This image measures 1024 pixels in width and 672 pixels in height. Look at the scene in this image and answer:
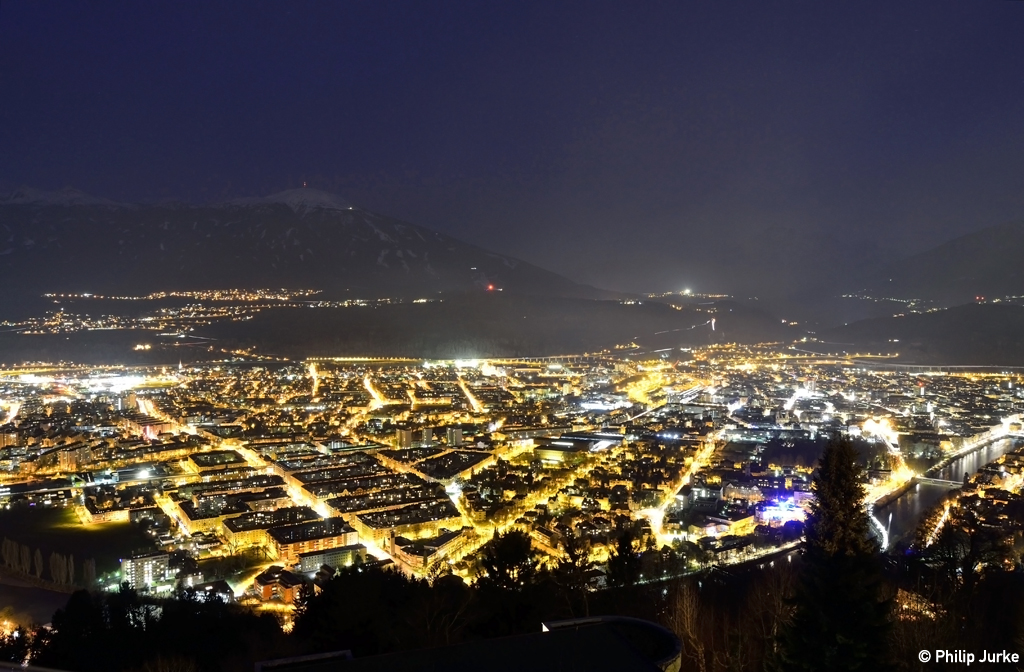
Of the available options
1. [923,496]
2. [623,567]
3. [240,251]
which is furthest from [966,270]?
[623,567]

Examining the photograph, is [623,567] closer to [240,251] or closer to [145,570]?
[145,570]

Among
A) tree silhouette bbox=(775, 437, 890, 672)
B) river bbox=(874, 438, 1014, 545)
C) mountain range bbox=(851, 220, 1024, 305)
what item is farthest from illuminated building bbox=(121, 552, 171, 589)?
mountain range bbox=(851, 220, 1024, 305)

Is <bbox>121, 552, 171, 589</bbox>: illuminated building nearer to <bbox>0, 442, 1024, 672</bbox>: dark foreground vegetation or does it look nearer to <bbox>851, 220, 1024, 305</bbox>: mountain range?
<bbox>0, 442, 1024, 672</bbox>: dark foreground vegetation

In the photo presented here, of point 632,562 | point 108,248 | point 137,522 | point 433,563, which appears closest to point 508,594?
point 632,562

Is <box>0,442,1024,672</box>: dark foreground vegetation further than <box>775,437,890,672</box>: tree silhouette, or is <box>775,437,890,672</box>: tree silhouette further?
<box>0,442,1024,672</box>: dark foreground vegetation

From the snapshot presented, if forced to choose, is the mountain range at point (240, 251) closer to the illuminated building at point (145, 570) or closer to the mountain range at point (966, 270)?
the mountain range at point (966, 270)


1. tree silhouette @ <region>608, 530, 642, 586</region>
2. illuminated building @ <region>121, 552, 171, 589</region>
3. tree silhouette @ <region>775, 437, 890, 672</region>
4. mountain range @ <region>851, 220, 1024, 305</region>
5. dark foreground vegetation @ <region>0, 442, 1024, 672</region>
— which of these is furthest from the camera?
mountain range @ <region>851, 220, 1024, 305</region>
